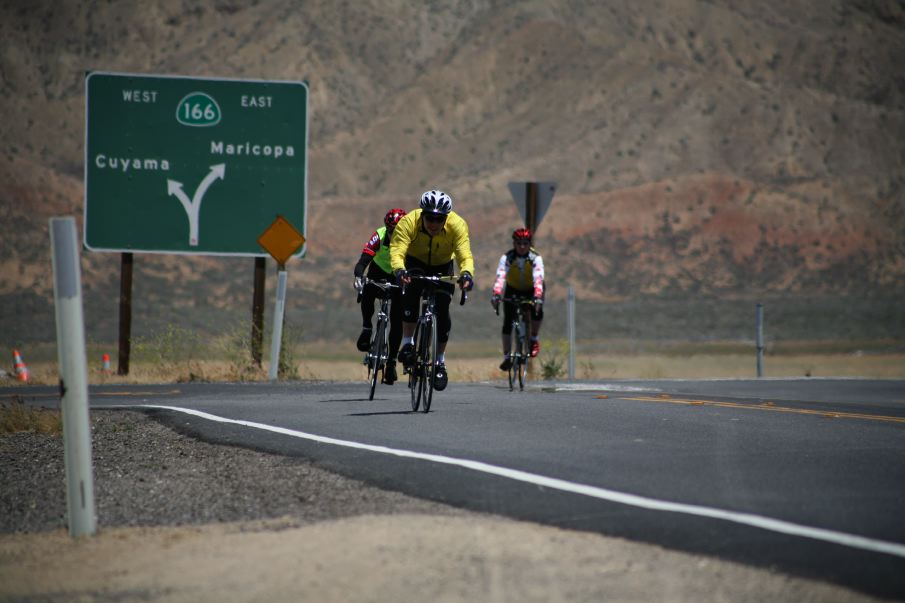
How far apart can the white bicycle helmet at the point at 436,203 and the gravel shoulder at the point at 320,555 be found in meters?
4.25

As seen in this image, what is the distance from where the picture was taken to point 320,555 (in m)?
6.39

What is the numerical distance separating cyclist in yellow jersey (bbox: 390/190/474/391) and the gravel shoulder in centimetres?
426

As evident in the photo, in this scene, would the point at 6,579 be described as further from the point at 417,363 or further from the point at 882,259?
the point at 882,259

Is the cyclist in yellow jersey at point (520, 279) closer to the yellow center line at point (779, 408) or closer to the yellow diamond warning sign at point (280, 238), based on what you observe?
the yellow center line at point (779, 408)

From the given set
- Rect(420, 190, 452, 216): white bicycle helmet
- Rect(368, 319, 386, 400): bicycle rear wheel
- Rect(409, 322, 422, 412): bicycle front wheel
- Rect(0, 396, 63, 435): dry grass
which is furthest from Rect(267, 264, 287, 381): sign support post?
Rect(420, 190, 452, 216): white bicycle helmet

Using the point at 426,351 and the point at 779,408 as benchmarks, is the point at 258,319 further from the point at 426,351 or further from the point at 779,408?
the point at 779,408

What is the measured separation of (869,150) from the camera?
92.1 meters

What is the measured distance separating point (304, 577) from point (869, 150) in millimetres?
90853

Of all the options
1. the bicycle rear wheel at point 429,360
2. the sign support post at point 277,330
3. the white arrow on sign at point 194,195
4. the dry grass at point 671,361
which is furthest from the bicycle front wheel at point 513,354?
the white arrow on sign at point 194,195

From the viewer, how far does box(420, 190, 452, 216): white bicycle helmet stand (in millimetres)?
13031

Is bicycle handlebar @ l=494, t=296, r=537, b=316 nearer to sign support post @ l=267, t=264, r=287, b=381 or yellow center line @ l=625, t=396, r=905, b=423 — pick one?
yellow center line @ l=625, t=396, r=905, b=423

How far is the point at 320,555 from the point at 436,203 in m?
6.97

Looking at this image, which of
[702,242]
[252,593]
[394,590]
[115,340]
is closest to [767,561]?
[394,590]

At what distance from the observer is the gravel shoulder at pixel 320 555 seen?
574cm
